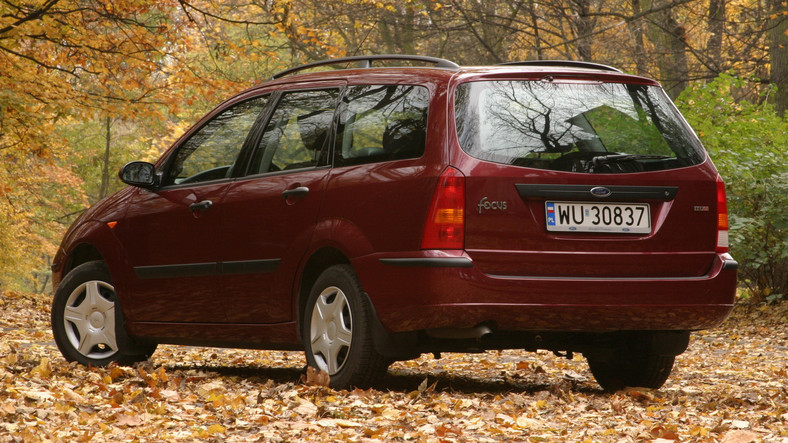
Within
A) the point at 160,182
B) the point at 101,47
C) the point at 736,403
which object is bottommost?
the point at 736,403

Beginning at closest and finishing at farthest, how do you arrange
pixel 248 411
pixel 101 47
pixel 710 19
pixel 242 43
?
pixel 248 411 < pixel 101 47 < pixel 242 43 < pixel 710 19

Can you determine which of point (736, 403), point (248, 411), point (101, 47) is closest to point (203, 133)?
point (248, 411)

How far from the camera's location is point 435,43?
24250mm

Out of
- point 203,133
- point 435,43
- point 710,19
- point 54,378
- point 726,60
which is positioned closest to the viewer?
point 54,378

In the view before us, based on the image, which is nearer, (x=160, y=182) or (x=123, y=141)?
(x=160, y=182)

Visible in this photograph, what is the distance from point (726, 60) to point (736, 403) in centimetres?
1615

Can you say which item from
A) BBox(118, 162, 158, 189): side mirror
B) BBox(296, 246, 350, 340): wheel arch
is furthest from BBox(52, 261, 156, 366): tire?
BBox(296, 246, 350, 340): wheel arch

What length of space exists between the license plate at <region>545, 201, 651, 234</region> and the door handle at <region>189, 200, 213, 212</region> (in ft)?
7.50

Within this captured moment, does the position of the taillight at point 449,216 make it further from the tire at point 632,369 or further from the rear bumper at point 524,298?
the tire at point 632,369

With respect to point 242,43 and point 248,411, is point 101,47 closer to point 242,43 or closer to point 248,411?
point 242,43

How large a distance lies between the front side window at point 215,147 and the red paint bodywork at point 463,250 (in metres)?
0.27

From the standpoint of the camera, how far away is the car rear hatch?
5.26 m

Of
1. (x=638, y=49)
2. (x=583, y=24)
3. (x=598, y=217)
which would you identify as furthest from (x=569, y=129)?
(x=638, y=49)

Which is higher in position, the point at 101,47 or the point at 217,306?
the point at 101,47
